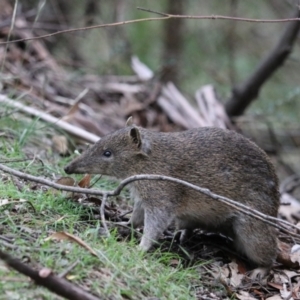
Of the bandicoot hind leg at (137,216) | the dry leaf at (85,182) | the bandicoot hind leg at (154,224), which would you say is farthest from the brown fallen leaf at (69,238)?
the dry leaf at (85,182)

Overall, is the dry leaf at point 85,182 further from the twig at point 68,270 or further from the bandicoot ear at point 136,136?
the twig at point 68,270

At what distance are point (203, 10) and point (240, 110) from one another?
405cm

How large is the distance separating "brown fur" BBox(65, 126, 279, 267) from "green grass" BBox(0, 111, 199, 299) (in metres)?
0.43

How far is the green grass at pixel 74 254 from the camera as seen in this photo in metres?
4.16

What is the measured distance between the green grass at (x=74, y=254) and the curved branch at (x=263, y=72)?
4.98 metres

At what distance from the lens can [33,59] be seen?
10.5 meters

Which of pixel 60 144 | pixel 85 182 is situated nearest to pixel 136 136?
pixel 85 182

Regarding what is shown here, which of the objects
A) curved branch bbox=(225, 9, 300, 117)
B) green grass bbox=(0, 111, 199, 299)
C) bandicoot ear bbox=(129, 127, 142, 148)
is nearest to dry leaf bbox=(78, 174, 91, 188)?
green grass bbox=(0, 111, 199, 299)

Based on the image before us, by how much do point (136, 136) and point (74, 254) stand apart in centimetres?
182

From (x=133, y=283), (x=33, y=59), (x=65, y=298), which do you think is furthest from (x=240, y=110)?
(x=65, y=298)

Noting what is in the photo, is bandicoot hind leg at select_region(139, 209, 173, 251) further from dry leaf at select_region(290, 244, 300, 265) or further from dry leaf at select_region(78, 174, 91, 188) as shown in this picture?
dry leaf at select_region(290, 244, 300, 265)

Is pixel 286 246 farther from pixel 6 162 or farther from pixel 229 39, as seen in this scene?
pixel 229 39

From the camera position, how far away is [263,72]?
9.98 m

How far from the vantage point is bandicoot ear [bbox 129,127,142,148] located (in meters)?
5.91
